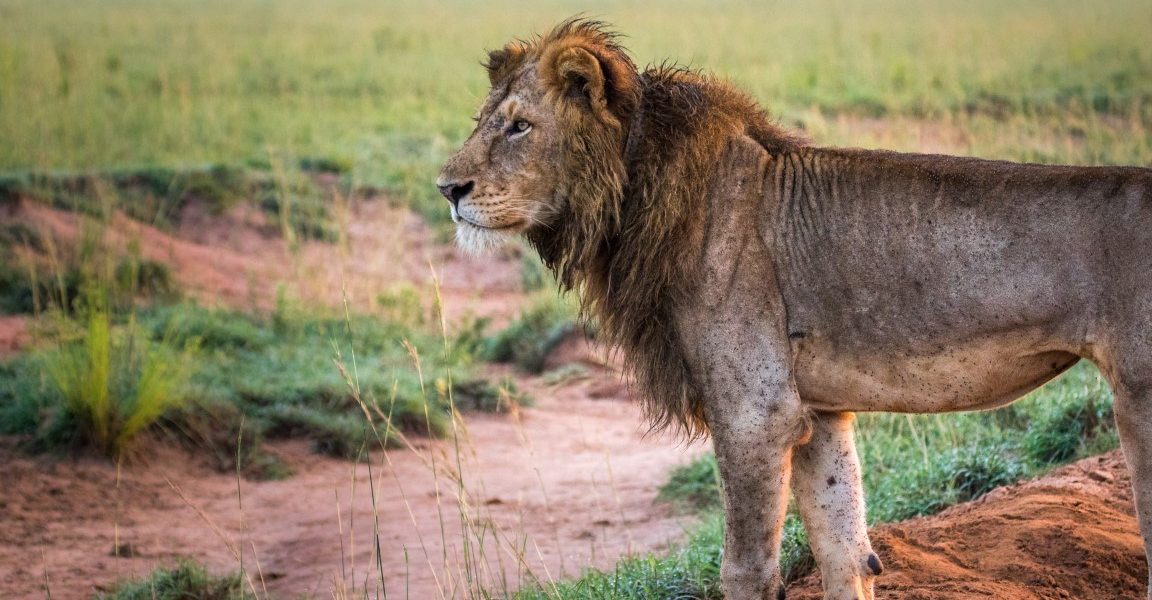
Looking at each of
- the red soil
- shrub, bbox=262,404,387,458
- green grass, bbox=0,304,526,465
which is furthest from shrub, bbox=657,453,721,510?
shrub, bbox=262,404,387,458

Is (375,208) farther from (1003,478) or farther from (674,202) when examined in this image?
(674,202)

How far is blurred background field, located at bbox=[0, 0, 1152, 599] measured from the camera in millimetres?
6320

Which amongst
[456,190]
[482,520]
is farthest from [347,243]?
[456,190]

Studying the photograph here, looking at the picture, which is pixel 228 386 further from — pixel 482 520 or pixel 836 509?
pixel 836 509

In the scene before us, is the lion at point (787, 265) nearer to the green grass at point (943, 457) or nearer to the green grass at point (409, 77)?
the green grass at point (943, 457)

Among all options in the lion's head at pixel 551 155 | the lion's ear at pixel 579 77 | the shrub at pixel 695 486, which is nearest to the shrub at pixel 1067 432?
the shrub at pixel 695 486

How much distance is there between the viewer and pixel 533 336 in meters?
10.4

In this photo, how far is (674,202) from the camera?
3.91 meters

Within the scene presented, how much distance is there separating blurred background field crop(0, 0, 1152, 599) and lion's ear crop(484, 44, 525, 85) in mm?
189

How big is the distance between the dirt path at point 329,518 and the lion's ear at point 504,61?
1.85 meters

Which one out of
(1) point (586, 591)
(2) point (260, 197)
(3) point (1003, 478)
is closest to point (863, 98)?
(2) point (260, 197)

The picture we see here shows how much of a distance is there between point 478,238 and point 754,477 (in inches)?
42.2

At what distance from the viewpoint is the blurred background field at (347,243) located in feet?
20.7

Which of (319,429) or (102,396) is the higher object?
(102,396)
